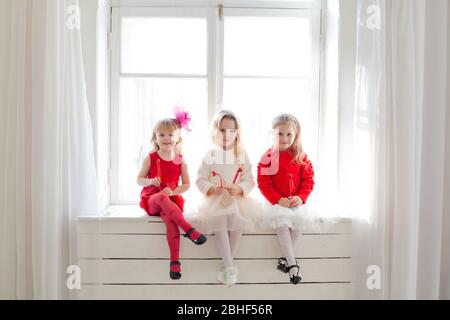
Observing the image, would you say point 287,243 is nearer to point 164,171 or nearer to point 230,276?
point 230,276

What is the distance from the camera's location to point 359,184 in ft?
6.48

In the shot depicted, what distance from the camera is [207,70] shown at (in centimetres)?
232

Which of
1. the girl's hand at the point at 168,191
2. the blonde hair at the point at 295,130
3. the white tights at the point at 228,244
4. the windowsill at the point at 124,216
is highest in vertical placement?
the blonde hair at the point at 295,130

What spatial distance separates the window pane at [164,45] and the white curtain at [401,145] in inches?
31.3

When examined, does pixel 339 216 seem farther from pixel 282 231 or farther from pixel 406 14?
pixel 406 14

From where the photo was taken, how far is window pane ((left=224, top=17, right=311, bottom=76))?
234cm

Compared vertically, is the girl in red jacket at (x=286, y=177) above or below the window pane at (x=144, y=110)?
below

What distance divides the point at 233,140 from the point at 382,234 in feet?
2.43

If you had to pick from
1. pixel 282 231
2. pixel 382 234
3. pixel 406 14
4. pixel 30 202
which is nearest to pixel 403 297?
pixel 382 234

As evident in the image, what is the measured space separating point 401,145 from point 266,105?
2.32ft

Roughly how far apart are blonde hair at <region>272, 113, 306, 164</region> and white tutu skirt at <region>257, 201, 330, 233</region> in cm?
23

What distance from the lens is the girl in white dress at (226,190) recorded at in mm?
1896

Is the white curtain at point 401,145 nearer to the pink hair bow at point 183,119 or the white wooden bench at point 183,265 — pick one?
the white wooden bench at point 183,265

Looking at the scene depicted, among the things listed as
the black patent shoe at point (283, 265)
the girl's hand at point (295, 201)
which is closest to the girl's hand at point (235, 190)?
the girl's hand at point (295, 201)
